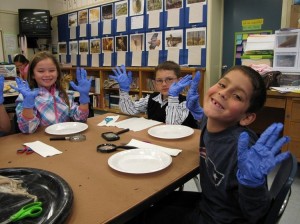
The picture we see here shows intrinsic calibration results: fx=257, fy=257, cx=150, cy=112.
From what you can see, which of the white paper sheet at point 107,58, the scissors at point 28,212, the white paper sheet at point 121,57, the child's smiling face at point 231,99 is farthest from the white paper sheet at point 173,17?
the scissors at point 28,212

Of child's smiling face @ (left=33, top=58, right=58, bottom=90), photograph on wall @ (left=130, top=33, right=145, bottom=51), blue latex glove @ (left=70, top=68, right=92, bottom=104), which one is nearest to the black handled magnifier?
blue latex glove @ (left=70, top=68, right=92, bottom=104)

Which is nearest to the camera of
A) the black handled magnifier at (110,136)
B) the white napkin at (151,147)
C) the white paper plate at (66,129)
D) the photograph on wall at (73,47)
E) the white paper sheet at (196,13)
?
the white napkin at (151,147)

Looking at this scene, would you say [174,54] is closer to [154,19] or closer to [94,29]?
[154,19]

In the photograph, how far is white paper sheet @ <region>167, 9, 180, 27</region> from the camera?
144 inches

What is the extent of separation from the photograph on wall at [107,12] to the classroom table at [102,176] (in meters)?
3.63

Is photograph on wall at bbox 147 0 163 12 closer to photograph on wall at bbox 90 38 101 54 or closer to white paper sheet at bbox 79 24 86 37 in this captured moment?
photograph on wall at bbox 90 38 101 54

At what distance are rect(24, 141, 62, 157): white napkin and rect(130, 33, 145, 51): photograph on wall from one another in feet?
10.4

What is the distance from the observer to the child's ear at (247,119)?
939mm

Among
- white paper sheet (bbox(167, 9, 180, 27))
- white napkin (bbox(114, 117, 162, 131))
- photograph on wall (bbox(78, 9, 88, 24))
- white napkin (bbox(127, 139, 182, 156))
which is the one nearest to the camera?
white napkin (bbox(127, 139, 182, 156))

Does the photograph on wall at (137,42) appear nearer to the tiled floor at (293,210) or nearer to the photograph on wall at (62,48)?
the photograph on wall at (62,48)

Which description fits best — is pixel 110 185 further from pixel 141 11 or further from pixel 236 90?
pixel 141 11

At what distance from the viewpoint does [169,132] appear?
1.40 metres

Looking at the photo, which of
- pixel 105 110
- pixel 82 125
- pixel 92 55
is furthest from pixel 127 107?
pixel 92 55

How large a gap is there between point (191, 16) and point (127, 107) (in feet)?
7.06
